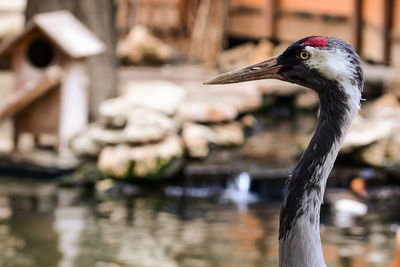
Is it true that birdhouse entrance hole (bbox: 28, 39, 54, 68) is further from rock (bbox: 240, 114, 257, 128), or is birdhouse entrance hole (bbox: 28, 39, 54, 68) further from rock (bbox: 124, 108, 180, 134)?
rock (bbox: 240, 114, 257, 128)

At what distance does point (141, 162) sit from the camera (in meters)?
10.2

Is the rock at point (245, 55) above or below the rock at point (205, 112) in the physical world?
above

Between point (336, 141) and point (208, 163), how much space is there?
25.3ft

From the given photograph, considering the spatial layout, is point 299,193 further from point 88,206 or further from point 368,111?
point 368,111

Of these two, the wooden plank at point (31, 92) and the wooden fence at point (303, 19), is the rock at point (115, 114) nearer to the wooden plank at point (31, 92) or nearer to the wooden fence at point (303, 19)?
the wooden plank at point (31, 92)

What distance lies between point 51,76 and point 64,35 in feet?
1.93

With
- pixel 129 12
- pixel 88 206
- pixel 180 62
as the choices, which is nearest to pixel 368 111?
pixel 88 206

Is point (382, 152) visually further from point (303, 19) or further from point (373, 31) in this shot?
point (303, 19)

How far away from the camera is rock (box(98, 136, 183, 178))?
33.6 feet

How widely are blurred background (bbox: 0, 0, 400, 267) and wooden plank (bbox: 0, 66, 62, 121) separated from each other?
0.7 inches

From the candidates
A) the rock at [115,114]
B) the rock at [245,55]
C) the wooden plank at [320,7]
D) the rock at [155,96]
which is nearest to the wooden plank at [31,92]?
the rock at [115,114]

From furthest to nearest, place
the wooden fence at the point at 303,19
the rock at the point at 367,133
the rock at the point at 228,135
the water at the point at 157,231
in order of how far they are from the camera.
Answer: the wooden fence at the point at 303,19 → the rock at the point at 228,135 → the rock at the point at 367,133 → the water at the point at 157,231

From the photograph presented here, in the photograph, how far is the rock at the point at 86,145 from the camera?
1074 cm

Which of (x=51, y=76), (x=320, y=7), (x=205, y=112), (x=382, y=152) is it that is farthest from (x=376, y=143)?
(x=320, y=7)
